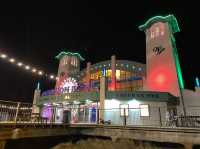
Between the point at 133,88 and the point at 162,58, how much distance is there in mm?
5491

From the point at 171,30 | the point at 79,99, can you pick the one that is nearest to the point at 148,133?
the point at 79,99

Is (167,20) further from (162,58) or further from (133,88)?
(133,88)

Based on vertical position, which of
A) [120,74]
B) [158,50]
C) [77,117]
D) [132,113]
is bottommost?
[77,117]

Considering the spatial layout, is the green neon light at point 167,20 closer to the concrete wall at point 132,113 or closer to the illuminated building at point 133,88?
the illuminated building at point 133,88

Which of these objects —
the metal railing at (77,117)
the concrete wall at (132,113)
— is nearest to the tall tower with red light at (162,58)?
the concrete wall at (132,113)

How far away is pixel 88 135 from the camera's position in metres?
13.2

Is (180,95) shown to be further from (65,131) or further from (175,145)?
(65,131)

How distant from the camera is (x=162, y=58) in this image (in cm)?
2422

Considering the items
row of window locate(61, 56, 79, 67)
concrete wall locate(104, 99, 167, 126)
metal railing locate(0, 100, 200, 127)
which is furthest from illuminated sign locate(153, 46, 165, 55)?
row of window locate(61, 56, 79, 67)

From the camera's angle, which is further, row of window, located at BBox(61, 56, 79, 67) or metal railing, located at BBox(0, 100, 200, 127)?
row of window, located at BBox(61, 56, 79, 67)

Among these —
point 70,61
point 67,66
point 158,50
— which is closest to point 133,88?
point 158,50

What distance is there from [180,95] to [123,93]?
6.84 metres

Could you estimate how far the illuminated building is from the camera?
1991 cm

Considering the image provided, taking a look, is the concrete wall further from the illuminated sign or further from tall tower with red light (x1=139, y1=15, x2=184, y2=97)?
the illuminated sign
